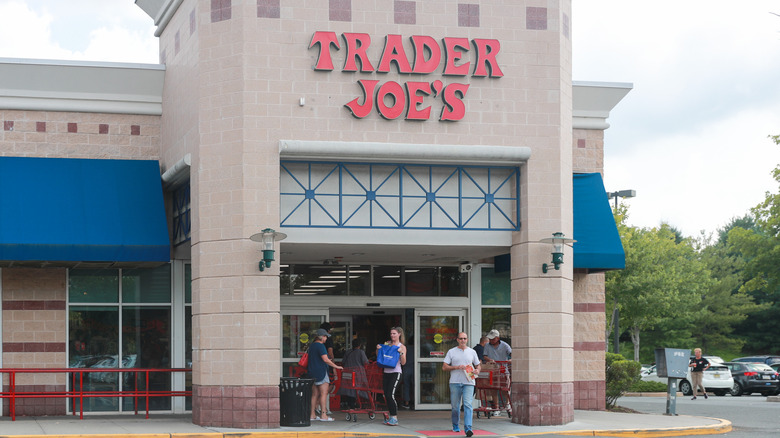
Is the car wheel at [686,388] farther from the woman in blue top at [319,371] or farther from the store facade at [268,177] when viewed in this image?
the woman in blue top at [319,371]

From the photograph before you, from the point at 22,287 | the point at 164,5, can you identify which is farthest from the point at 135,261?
the point at 164,5

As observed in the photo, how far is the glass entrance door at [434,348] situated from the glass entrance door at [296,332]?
7.41 feet

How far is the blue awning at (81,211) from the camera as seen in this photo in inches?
666

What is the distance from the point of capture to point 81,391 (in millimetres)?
17188

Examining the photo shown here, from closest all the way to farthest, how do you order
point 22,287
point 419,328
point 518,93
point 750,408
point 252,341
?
point 252,341 → point 518,93 → point 22,287 → point 419,328 → point 750,408

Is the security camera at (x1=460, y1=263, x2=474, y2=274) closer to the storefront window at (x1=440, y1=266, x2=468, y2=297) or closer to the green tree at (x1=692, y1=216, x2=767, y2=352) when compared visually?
the storefront window at (x1=440, y1=266, x2=468, y2=297)

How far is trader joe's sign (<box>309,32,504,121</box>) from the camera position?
54.4 feet

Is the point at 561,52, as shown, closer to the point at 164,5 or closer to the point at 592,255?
the point at 592,255

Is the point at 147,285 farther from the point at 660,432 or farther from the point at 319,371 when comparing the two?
the point at 660,432

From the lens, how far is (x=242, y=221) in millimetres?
16047

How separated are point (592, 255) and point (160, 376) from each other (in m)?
9.26

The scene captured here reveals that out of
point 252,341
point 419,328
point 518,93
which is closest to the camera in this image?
point 252,341

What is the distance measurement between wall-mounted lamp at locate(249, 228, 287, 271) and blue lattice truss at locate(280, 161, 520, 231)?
3.22 feet

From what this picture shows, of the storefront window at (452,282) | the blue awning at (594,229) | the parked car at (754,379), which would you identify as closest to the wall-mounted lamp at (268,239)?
the storefront window at (452,282)
